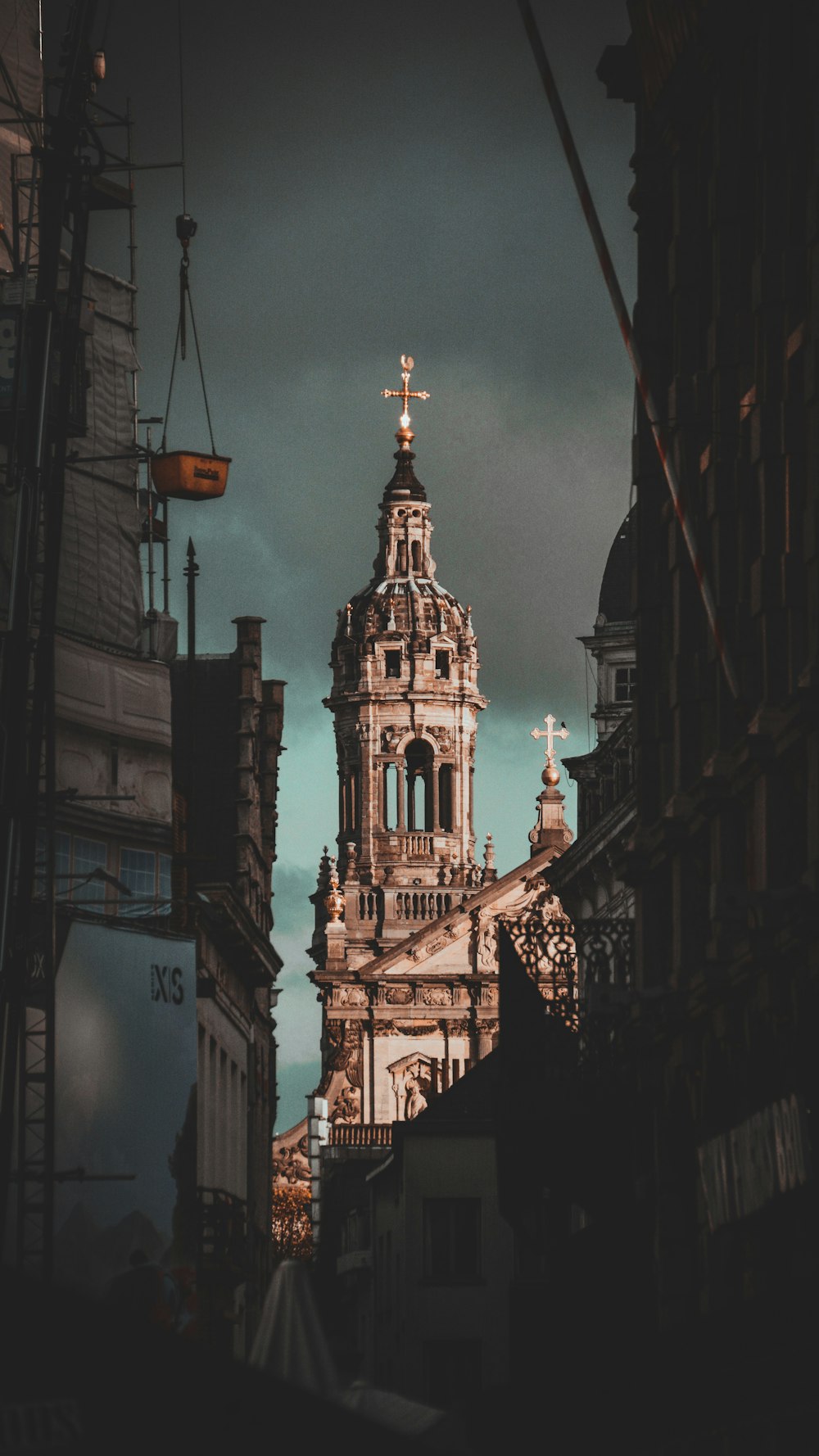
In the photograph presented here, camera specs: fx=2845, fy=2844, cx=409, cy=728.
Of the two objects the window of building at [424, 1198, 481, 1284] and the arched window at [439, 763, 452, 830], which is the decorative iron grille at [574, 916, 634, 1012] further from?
the arched window at [439, 763, 452, 830]

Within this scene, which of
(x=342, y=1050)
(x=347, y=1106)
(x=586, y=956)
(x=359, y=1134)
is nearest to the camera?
(x=586, y=956)

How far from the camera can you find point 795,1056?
21141mm

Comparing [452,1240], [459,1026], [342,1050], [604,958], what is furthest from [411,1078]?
[604,958]

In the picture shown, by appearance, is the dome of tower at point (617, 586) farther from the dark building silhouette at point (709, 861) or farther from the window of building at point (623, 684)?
the dark building silhouette at point (709, 861)

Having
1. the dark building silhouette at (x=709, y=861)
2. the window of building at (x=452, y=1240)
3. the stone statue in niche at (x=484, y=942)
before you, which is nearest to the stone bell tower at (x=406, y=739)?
the stone statue in niche at (x=484, y=942)

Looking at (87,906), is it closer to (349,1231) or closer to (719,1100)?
(719,1100)

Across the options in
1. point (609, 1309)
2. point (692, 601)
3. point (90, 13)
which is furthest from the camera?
point (90, 13)

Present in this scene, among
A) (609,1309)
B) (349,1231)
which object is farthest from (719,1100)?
(349,1231)

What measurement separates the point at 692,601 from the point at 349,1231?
5170 centimetres

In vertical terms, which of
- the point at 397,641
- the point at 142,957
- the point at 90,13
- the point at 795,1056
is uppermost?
the point at 397,641

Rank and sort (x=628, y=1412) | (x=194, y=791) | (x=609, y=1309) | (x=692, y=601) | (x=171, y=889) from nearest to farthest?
1. (x=628, y=1412)
2. (x=692, y=601)
3. (x=609, y=1309)
4. (x=171, y=889)
5. (x=194, y=791)

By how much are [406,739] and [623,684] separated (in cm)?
5500

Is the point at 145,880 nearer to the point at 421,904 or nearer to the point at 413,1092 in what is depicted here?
the point at 413,1092

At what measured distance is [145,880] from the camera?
43781mm
